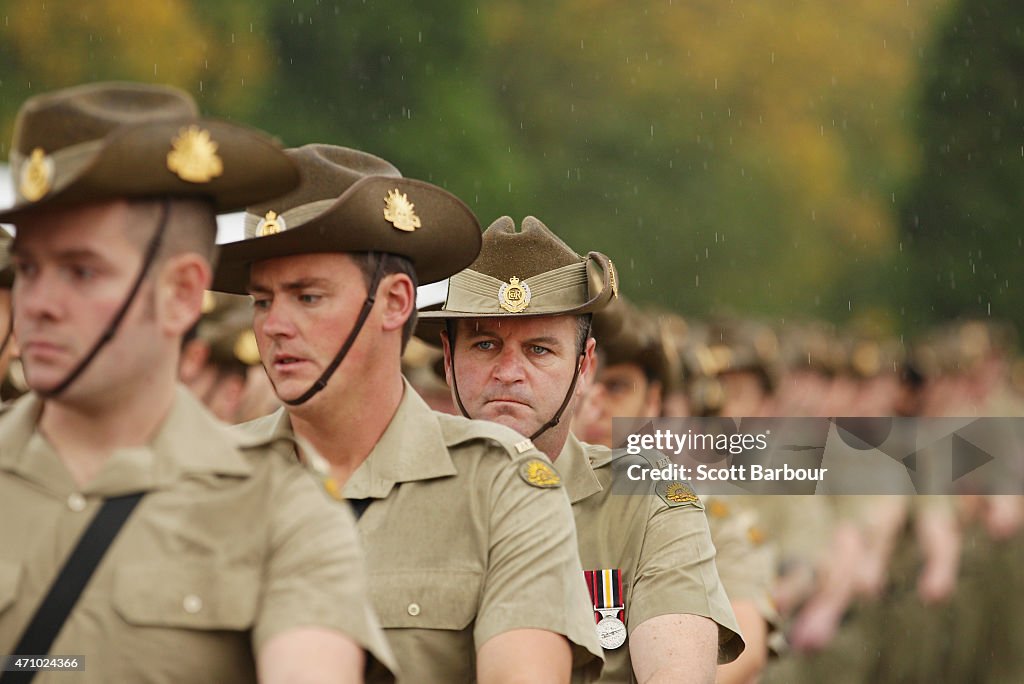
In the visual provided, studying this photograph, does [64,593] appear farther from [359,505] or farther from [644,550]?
[644,550]

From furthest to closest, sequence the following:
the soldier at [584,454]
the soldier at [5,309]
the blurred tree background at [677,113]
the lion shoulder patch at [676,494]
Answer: the blurred tree background at [677,113]
the soldier at [5,309]
the lion shoulder patch at [676,494]
the soldier at [584,454]

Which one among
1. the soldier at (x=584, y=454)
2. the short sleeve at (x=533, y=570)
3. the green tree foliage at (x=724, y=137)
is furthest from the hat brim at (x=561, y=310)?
the green tree foliage at (x=724, y=137)

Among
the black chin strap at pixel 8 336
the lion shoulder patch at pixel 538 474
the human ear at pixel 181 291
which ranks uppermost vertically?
the black chin strap at pixel 8 336

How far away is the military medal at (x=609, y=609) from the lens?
6.39 meters

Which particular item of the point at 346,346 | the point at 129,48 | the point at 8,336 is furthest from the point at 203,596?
the point at 129,48

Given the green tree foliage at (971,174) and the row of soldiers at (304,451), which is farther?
the green tree foliage at (971,174)

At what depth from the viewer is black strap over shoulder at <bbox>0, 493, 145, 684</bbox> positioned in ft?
12.1

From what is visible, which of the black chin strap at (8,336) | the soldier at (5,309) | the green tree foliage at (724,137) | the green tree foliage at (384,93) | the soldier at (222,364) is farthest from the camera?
the green tree foliage at (724,137)

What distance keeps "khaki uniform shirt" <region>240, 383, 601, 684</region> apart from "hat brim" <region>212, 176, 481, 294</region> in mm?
459

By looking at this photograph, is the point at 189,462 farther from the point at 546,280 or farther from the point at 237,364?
the point at 237,364

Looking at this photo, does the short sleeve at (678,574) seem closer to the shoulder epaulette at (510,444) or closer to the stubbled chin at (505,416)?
the stubbled chin at (505,416)

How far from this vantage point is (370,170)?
558cm

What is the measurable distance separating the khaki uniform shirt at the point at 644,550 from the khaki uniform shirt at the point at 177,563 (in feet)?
8.54

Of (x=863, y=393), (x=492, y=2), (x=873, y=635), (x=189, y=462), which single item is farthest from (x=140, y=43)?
(x=189, y=462)
